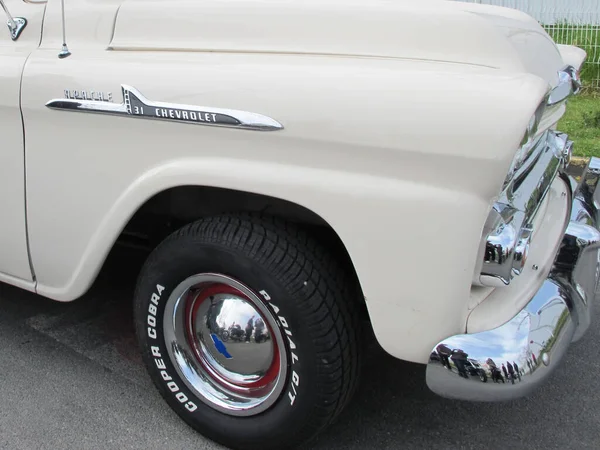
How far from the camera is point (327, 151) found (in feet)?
5.81

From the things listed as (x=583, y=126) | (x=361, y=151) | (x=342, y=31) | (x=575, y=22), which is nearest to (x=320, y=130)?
(x=361, y=151)

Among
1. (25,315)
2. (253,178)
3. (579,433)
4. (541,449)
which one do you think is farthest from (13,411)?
(579,433)

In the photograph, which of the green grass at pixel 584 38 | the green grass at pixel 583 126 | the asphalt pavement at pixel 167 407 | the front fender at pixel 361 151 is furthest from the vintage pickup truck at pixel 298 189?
the green grass at pixel 584 38

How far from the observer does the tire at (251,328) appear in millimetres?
1939

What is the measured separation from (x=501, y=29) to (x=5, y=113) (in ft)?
5.53

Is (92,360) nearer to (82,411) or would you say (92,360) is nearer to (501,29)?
(82,411)

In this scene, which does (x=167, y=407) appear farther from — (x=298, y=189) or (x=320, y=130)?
(x=320, y=130)

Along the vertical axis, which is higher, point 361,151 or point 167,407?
point 361,151

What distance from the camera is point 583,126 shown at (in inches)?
241

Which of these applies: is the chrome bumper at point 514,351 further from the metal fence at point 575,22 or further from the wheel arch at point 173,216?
the metal fence at point 575,22

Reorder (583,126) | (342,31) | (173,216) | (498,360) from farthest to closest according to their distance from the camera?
(583,126) < (173,216) < (342,31) < (498,360)

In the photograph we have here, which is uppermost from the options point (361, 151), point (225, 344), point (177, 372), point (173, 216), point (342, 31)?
point (342, 31)

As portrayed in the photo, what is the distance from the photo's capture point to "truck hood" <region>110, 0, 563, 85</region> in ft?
5.98

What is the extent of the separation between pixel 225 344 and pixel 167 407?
0.47 m
